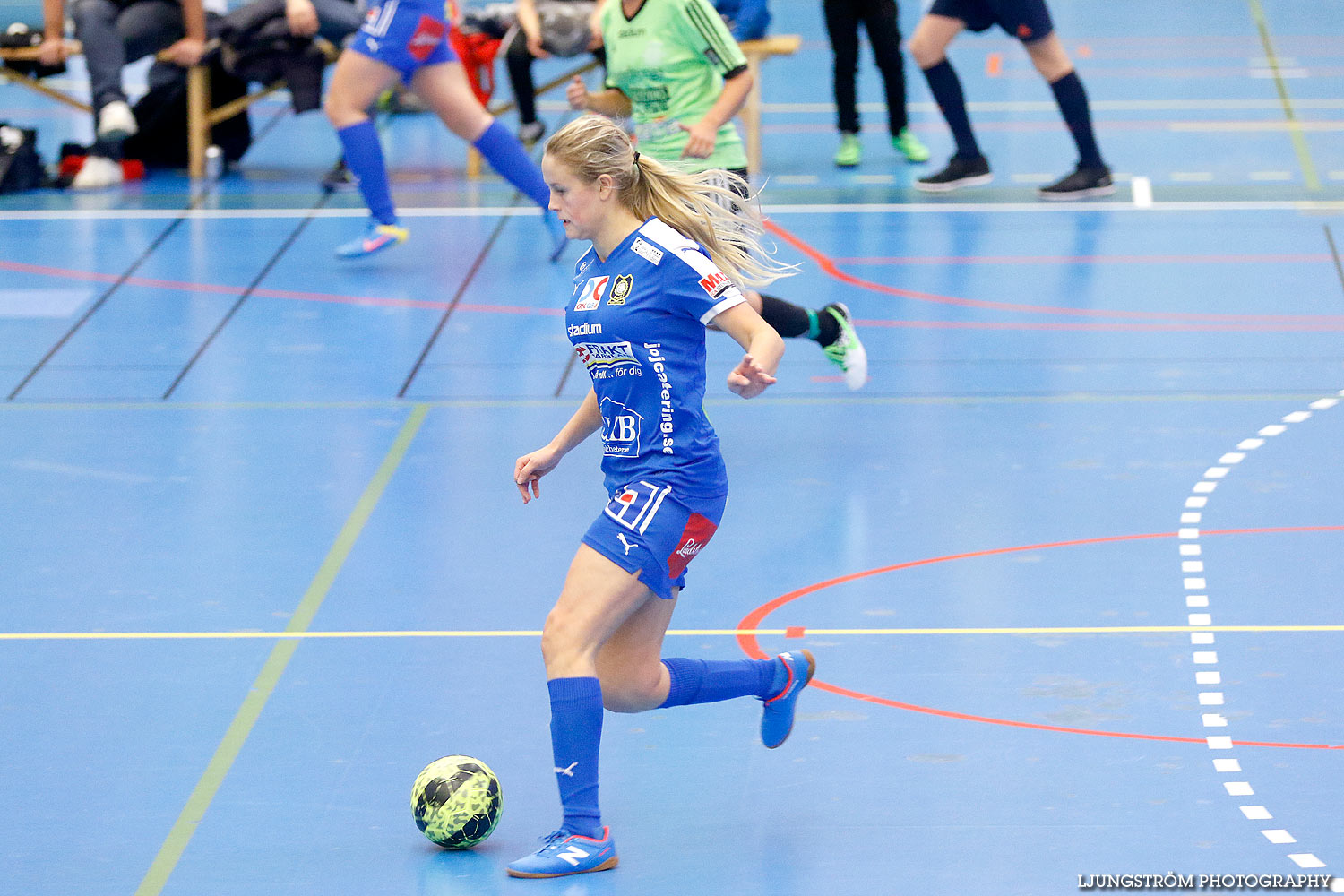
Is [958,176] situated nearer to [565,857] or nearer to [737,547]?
[737,547]

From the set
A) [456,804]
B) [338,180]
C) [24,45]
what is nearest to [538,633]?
[456,804]

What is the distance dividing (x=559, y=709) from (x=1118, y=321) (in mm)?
4899

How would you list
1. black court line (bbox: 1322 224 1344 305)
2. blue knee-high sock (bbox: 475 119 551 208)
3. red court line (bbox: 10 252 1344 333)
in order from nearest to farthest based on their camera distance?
red court line (bbox: 10 252 1344 333)
black court line (bbox: 1322 224 1344 305)
blue knee-high sock (bbox: 475 119 551 208)

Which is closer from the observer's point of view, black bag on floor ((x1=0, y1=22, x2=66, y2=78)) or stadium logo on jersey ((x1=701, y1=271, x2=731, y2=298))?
stadium logo on jersey ((x1=701, y1=271, x2=731, y2=298))

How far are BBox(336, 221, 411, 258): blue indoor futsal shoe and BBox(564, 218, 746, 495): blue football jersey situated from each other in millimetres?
5296

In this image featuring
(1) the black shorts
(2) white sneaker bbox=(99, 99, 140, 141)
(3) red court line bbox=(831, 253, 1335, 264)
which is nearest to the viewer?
(3) red court line bbox=(831, 253, 1335, 264)

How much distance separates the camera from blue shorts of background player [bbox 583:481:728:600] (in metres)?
4.00

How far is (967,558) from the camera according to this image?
5793 millimetres

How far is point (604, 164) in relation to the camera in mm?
4105

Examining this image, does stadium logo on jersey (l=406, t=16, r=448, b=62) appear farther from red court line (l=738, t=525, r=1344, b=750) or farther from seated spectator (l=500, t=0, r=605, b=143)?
red court line (l=738, t=525, r=1344, b=750)

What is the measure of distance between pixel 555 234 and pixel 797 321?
338cm

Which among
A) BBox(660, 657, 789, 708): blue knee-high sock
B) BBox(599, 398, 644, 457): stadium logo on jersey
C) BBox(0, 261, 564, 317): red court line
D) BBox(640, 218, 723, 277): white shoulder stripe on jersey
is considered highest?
BBox(640, 218, 723, 277): white shoulder stripe on jersey

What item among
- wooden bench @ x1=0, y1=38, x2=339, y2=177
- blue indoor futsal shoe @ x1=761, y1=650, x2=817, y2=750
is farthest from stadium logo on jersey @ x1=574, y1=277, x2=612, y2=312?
wooden bench @ x1=0, y1=38, x2=339, y2=177

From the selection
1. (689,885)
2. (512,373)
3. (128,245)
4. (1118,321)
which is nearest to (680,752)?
(689,885)
